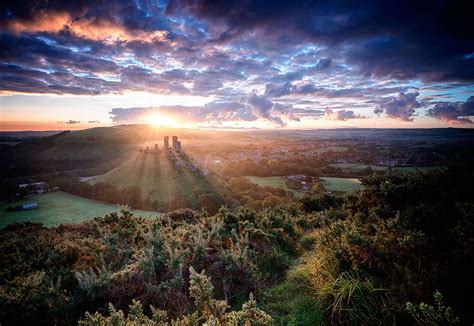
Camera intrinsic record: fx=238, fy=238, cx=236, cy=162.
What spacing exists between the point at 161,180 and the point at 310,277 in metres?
34.9

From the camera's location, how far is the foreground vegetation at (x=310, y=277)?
3.79 meters

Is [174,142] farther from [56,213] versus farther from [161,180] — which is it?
[56,213]

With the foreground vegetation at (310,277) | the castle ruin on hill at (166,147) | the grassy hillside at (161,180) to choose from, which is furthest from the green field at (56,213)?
the foreground vegetation at (310,277)

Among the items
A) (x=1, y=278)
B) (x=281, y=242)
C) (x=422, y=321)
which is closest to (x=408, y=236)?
(x=422, y=321)

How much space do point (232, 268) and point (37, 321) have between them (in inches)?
157

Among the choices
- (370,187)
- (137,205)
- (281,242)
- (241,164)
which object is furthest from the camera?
(241,164)

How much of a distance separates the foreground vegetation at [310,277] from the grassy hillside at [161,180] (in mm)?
26077

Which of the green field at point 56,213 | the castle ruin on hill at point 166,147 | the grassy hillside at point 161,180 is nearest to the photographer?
the green field at point 56,213

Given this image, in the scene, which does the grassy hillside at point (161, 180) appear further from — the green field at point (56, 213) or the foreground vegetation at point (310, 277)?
the foreground vegetation at point (310, 277)

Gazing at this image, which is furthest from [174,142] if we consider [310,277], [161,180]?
[310,277]

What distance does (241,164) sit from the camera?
63.3 m

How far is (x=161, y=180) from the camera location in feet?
124

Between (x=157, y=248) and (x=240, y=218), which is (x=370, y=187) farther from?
(x=157, y=248)

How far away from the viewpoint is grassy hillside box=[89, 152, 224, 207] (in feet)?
114
